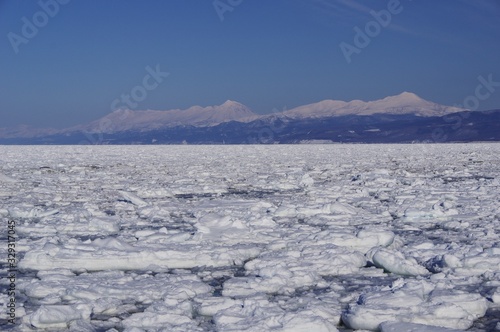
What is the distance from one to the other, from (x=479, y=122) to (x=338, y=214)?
193709 mm

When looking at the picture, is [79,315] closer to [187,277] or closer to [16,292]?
[16,292]

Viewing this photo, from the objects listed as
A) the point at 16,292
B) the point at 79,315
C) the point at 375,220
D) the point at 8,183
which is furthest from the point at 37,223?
the point at 8,183

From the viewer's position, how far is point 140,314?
3768mm

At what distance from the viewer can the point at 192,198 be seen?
10.9m

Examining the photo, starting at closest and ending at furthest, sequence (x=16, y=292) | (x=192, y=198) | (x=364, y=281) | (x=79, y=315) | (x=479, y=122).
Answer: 1. (x=79, y=315)
2. (x=16, y=292)
3. (x=364, y=281)
4. (x=192, y=198)
5. (x=479, y=122)

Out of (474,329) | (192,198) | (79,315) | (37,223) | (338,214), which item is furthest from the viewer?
(192,198)

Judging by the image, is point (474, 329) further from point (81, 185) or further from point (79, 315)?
point (81, 185)

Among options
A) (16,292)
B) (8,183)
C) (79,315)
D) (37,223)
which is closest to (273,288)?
(79,315)

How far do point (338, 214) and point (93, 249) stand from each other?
156 inches

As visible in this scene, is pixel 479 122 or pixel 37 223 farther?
pixel 479 122

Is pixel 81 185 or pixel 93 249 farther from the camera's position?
pixel 81 185

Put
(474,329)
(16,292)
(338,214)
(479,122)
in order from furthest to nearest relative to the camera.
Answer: (479,122) < (338,214) < (16,292) < (474,329)

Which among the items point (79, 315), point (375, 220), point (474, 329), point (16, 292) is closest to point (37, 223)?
point (16, 292)

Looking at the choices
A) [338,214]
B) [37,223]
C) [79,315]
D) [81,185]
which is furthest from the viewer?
[81,185]
